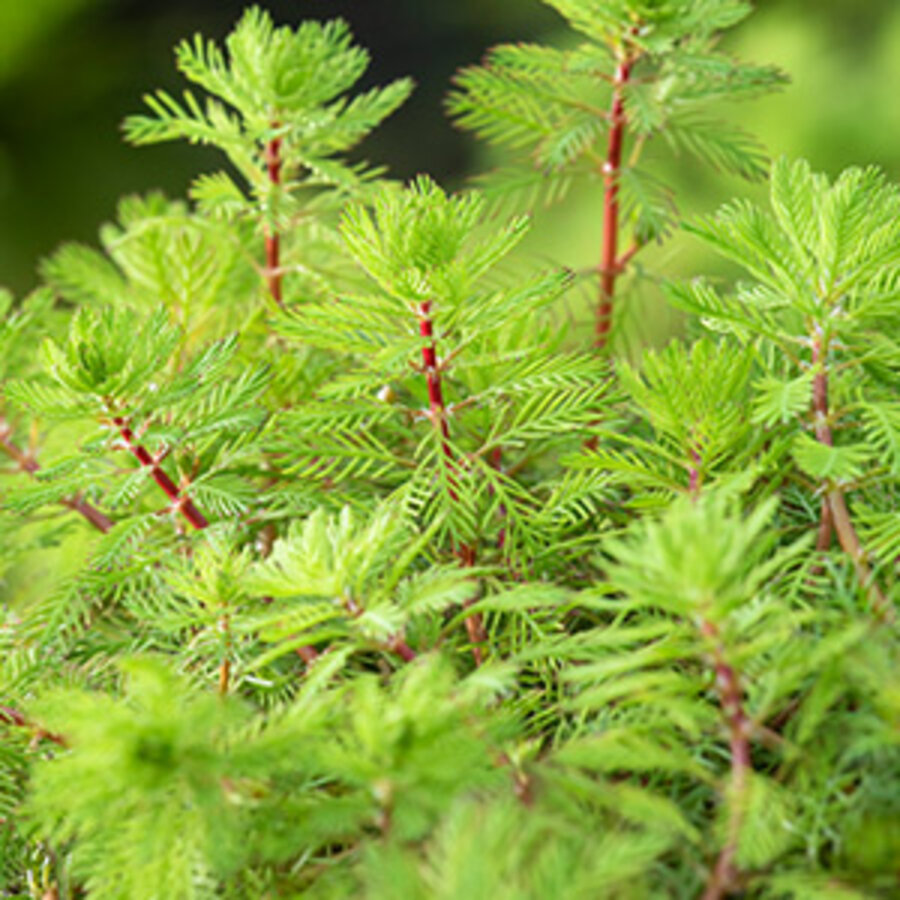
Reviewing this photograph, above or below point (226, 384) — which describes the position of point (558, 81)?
above

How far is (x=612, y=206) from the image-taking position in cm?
61

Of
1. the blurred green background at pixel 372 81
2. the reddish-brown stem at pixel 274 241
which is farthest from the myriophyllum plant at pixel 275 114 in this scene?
the blurred green background at pixel 372 81

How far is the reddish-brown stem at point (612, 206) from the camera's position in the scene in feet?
1.94

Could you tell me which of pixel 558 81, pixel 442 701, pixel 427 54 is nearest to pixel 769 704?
pixel 442 701

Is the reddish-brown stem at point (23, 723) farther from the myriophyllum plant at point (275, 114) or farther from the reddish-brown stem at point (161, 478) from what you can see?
the myriophyllum plant at point (275, 114)

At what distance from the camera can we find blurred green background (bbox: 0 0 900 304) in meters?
2.07

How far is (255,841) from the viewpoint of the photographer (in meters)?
0.31

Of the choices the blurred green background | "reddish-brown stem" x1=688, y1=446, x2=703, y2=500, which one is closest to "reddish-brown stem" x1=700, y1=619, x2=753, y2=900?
"reddish-brown stem" x1=688, y1=446, x2=703, y2=500

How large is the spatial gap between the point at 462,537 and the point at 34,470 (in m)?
0.29

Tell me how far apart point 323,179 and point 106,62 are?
328 cm

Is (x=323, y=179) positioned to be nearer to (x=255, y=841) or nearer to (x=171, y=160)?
(x=255, y=841)

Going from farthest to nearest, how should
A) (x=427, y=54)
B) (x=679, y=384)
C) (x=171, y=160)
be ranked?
(x=427, y=54) → (x=171, y=160) → (x=679, y=384)

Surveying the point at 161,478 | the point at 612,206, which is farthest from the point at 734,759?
the point at 612,206

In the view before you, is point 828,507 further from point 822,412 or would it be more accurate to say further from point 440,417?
point 440,417
